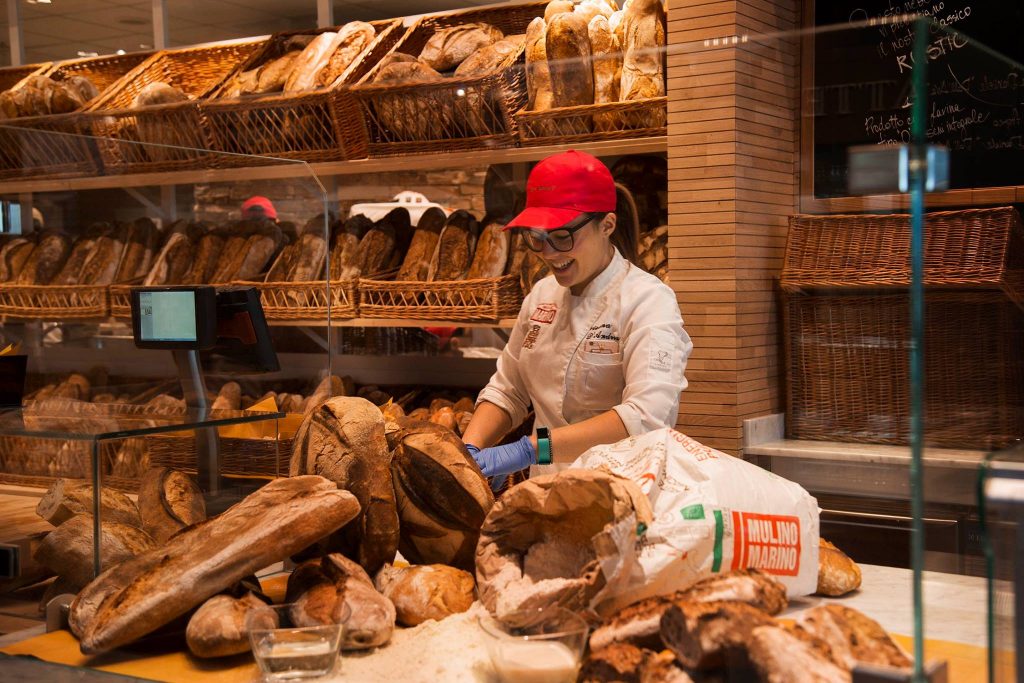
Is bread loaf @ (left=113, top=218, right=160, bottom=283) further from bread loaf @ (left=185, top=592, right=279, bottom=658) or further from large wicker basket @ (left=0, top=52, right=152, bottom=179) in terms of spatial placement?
bread loaf @ (left=185, top=592, right=279, bottom=658)

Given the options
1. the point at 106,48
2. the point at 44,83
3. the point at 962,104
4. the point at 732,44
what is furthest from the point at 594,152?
the point at 106,48

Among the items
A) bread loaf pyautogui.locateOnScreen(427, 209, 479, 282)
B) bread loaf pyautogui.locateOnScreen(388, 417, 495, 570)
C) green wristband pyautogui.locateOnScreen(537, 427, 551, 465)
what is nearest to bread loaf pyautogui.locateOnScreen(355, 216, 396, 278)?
bread loaf pyautogui.locateOnScreen(427, 209, 479, 282)

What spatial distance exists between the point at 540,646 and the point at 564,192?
109 cm

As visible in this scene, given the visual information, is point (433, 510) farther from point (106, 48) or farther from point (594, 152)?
point (106, 48)

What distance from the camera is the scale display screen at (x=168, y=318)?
2660mm

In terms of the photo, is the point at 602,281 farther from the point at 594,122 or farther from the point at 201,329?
the point at 201,329

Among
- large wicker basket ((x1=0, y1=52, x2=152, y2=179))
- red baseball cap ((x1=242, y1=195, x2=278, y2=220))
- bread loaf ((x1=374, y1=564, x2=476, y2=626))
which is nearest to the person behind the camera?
bread loaf ((x1=374, y1=564, x2=476, y2=626))

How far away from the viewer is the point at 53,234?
105 inches

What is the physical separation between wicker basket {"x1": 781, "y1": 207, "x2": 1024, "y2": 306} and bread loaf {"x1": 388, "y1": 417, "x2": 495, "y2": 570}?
516mm

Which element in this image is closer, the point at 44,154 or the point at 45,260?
the point at 44,154

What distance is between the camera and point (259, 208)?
3.20 m

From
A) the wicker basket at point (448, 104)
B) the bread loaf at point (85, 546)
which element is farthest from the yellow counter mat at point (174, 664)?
the wicker basket at point (448, 104)

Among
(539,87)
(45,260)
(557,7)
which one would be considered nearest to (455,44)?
(557,7)

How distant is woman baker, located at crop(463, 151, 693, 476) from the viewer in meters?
2.00
